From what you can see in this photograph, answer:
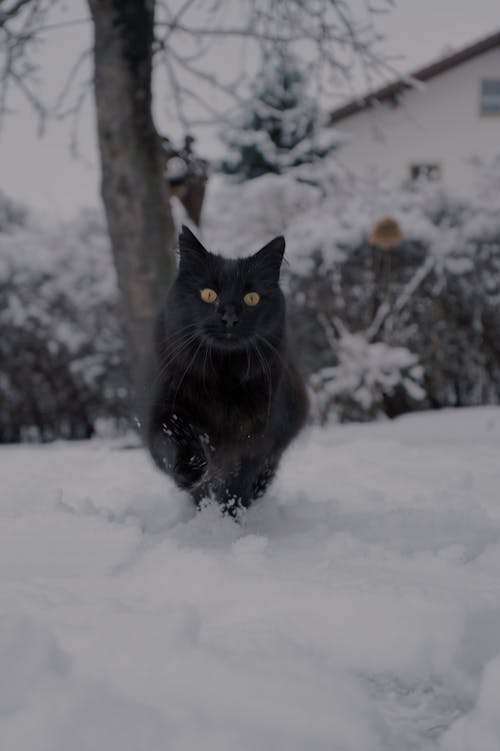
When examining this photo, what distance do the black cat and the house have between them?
49.4 ft

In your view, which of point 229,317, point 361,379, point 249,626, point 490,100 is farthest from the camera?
point 490,100

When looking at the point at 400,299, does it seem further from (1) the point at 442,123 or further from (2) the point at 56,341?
(1) the point at 442,123

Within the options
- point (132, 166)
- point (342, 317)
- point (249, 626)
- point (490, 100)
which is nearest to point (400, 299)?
point (342, 317)

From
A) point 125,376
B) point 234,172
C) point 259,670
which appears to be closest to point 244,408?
point 259,670

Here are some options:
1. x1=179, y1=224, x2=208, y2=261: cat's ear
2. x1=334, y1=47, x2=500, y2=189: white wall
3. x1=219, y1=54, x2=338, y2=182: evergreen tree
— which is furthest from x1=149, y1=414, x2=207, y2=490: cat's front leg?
x1=334, y1=47, x2=500, y2=189: white wall

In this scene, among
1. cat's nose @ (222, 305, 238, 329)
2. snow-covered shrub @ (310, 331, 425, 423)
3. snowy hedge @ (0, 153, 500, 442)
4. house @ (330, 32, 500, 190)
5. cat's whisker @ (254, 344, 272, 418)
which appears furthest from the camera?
house @ (330, 32, 500, 190)

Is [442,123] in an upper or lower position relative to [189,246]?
upper

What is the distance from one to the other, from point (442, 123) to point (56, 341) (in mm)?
13288

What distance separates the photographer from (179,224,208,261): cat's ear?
7.79 ft

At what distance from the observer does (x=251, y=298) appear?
7.69 feet

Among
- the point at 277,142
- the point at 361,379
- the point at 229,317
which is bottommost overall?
the point at 361,379

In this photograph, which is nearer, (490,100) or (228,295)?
(228,295)

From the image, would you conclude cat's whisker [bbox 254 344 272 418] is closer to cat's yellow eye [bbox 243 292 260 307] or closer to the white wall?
cat's yellow eye [bbox 243 292 260 307]

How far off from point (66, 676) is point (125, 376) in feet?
22.0
